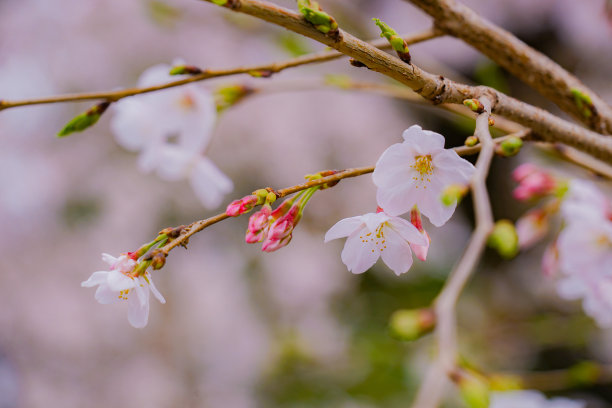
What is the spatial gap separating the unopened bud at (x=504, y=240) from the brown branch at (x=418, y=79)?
0.26 feet

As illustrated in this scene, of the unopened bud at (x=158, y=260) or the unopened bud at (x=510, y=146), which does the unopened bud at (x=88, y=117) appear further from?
the unopened bud at (x=510, y=146)

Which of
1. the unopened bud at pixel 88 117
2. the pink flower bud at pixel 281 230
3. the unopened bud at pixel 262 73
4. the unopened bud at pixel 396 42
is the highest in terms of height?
the unopened bud at pixel 396 42

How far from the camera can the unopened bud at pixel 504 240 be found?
0.99ft

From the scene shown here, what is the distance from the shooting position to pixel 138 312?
0.33 metres

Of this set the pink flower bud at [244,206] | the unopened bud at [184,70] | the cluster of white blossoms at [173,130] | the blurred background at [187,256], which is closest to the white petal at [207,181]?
the cluster of white blossoms at [173,130]

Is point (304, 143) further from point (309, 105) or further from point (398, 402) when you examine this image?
point (398, 402)

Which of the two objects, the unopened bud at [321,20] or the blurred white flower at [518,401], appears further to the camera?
the blurred white flower at [518,401]

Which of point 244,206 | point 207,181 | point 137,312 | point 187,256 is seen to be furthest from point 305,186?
point 187,256

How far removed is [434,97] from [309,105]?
197cm

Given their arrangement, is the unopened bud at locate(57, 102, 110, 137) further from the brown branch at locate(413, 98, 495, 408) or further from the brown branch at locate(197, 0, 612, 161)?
the brown branch at locate(413, 98, 495, 408)

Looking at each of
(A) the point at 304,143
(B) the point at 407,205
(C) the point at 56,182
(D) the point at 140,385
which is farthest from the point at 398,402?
(C) the point at 56,182

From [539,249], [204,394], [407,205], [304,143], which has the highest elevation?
[407,205]

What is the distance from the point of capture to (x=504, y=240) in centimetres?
31

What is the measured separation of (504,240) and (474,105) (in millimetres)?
90
